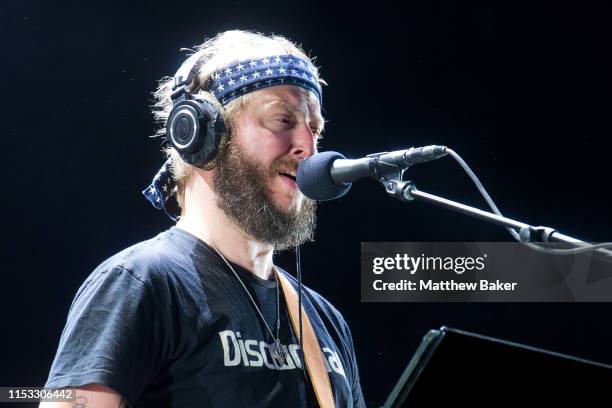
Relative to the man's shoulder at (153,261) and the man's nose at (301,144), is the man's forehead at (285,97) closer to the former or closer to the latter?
the man's nose at (301,144)

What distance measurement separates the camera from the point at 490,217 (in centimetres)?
136

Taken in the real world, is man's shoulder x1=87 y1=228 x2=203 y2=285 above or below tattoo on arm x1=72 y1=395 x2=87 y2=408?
above

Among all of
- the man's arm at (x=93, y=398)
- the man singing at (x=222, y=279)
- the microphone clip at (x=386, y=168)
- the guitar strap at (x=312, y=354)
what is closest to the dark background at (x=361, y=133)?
the man singing at (x=222, y=279)

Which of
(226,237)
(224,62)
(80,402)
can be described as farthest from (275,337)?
(224,62)

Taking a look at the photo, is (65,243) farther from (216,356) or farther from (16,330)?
(216,356)

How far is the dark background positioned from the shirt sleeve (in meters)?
1.32

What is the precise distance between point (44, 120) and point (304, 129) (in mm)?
1389

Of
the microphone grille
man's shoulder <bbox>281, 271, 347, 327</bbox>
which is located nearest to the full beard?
man's shoulder <bbox>281, 271, 347, 327</bbox>

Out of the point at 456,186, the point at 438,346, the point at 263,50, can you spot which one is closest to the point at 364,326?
the point at 456,186

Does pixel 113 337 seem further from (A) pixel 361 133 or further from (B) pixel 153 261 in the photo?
(A) pixel 361 133

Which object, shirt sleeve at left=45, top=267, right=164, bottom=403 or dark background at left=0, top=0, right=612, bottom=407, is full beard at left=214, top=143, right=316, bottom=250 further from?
dark background at left=0, top=0, right=612, bottom=407

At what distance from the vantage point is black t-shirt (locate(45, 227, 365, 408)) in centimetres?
160

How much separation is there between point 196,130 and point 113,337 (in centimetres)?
70

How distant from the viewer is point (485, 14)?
3.63 m
